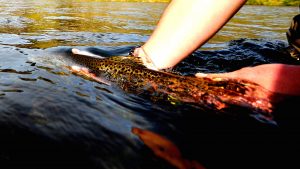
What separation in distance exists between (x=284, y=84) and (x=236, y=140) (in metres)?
0.59

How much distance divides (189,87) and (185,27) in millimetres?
410

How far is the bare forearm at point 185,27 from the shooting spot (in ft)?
5.79

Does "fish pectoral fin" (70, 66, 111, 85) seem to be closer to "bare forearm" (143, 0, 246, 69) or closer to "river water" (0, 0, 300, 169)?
"river water" (0, 0, 300, 169)

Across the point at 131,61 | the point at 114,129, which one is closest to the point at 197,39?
the point at 131,61

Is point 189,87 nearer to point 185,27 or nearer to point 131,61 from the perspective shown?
point 185,27

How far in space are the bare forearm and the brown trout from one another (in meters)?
0.16

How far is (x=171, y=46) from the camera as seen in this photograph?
1.89m

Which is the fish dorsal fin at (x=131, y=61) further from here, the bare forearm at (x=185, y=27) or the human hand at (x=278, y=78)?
the human hand at (x=278, y=78)

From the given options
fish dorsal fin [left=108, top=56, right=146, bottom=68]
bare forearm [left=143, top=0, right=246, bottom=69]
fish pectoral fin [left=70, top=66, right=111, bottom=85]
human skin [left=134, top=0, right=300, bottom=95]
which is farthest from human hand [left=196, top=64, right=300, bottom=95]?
fish pectoral fin [left=70, top=66, right=111, bottom=85]

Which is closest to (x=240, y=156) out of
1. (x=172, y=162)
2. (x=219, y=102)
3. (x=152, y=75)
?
(x=172, y=162)

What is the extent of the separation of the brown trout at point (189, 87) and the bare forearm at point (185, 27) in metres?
0.16

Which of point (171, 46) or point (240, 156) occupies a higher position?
point (171, 46)

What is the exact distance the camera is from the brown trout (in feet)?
4.92

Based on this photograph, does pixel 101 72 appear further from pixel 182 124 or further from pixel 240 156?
pixel 240 156
